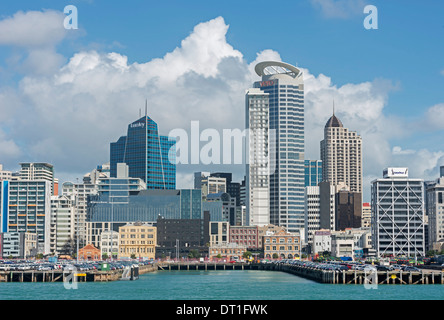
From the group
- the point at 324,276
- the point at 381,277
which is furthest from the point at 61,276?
the point at 381,277

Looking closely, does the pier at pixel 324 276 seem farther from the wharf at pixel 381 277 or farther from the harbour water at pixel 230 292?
the harbour water at pixel 230 292

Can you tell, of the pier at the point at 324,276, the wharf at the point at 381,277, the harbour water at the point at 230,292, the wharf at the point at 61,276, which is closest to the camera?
the harbour water at the point at 230,292

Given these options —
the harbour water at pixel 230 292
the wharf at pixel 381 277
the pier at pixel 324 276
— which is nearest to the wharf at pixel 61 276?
the pier at pixel 324 276

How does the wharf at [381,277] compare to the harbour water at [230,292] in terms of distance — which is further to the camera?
the wharf at [381,277]

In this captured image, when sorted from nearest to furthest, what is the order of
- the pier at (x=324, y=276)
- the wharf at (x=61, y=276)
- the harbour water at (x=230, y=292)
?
the harbour water at (x=230, y=292) < the pier at (x=324, y=276) < the wharf at (x=61, y=276)

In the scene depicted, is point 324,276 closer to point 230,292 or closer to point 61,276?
point 230,292

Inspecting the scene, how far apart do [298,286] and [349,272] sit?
11.0 m

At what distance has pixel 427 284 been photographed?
12381cm

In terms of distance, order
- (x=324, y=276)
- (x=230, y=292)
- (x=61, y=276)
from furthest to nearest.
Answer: (x=61, y=276), (x=324, y=276), (x=230, y=292)

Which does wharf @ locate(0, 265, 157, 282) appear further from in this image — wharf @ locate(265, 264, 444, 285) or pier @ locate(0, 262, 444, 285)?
wharf @ locate(265, 264, 444, 285)

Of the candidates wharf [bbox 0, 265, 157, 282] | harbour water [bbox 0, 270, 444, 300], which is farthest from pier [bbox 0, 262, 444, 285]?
harbour water [bbox 0, 270, 444, 300]

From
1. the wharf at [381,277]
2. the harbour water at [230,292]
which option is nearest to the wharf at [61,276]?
the harbour water at [230,292]

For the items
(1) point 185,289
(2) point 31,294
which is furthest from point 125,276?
(2) point 31,294
